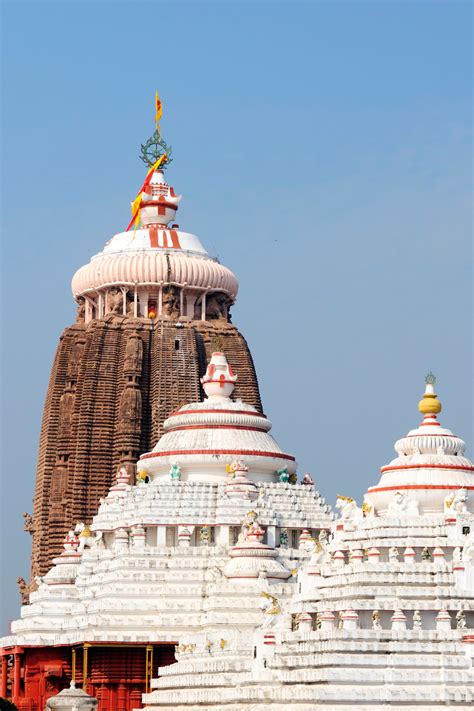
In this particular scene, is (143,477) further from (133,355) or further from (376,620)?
(376,620)

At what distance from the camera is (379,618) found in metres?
68.9

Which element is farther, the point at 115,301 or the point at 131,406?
the point at 115,301

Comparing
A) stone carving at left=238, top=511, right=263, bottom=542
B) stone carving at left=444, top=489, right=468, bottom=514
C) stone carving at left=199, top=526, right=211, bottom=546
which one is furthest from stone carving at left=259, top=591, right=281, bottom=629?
stone carving at left=199, top=526, right=211, bottom=546

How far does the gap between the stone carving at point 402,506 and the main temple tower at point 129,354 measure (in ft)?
129

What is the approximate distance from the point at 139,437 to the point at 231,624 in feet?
103

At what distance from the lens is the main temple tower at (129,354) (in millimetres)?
113562

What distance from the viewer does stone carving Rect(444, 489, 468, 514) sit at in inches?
2884

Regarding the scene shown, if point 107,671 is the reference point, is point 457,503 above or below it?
above

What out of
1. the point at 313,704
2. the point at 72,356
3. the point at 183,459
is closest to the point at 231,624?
the point at 183,459

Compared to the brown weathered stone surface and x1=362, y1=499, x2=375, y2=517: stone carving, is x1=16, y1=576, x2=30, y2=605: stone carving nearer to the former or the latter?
the brown weathered stone surface

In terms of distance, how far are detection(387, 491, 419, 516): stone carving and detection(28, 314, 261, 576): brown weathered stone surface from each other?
38.6 m

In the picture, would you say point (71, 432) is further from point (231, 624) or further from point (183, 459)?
point (231, 624)

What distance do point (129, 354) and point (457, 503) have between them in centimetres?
4527

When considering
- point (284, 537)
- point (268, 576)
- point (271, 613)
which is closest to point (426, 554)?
point (271, 613)
